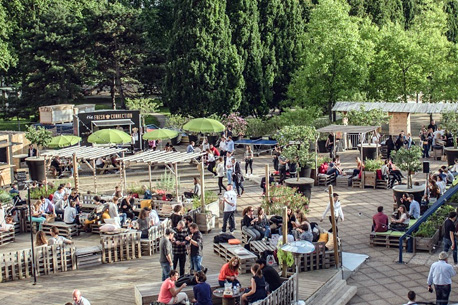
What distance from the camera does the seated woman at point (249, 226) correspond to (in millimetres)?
15749

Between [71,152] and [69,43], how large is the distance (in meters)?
22.7

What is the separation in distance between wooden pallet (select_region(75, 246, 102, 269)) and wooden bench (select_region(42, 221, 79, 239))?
2.31m

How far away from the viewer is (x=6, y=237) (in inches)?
715

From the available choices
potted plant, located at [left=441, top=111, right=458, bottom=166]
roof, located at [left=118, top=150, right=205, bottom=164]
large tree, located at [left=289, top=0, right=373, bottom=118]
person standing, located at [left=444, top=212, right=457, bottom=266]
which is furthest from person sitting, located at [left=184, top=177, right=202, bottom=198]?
large tree, located at [left=289, top=0, right=373, bottom=118]

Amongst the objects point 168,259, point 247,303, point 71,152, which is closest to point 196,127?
point 71,152

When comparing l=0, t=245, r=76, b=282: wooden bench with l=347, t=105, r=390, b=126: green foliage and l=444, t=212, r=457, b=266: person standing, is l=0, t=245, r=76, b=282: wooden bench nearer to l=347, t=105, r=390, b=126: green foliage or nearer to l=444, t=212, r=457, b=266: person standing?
l=444, t=212, r=457, b=266: person standing

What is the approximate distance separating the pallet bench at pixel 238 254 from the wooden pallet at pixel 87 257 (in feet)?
9.61

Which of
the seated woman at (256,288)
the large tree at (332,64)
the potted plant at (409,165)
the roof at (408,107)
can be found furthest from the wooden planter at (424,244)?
the large tree at (332,64)

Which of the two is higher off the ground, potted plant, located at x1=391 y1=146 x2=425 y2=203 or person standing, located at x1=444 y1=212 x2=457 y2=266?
potted plant, located at x1=391 y1=146 x2=425 y2=203

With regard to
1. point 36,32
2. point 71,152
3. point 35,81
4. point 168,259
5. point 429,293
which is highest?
point 36,32

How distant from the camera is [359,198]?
22.7 m

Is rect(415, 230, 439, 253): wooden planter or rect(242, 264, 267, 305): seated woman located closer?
rect(242, 264, 267, 305): seated woman

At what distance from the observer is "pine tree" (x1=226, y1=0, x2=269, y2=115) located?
128 feet

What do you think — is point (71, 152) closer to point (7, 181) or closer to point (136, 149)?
point (7, 181)
